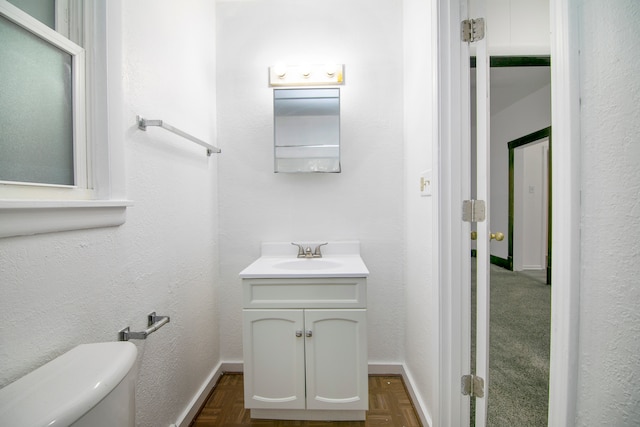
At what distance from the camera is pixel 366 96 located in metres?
1.81

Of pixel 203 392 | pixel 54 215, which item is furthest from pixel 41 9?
pixel 203 392

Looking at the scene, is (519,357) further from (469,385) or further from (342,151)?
(342,151)

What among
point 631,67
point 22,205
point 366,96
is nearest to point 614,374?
point 631,67

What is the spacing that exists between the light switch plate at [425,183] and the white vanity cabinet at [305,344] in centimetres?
51

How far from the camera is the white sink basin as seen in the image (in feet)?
4.47

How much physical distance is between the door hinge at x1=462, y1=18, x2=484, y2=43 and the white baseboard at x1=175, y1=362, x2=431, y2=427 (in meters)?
1.68

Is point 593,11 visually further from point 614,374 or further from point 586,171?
point 614,374

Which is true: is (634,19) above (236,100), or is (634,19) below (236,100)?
below

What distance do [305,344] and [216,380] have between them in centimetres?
80

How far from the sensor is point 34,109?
77cm

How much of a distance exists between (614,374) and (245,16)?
2.25 meters

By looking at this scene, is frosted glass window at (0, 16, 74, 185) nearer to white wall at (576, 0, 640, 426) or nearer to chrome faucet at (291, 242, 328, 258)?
chrome faucet at (291, 242, 328, 258)

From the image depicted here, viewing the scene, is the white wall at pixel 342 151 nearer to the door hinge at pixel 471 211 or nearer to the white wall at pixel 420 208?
the white wall at pixel 420 208

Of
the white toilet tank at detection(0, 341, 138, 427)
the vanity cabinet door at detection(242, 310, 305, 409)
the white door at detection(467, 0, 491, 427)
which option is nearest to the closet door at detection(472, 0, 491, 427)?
the white door at detection(467, 0, 491, 427)
